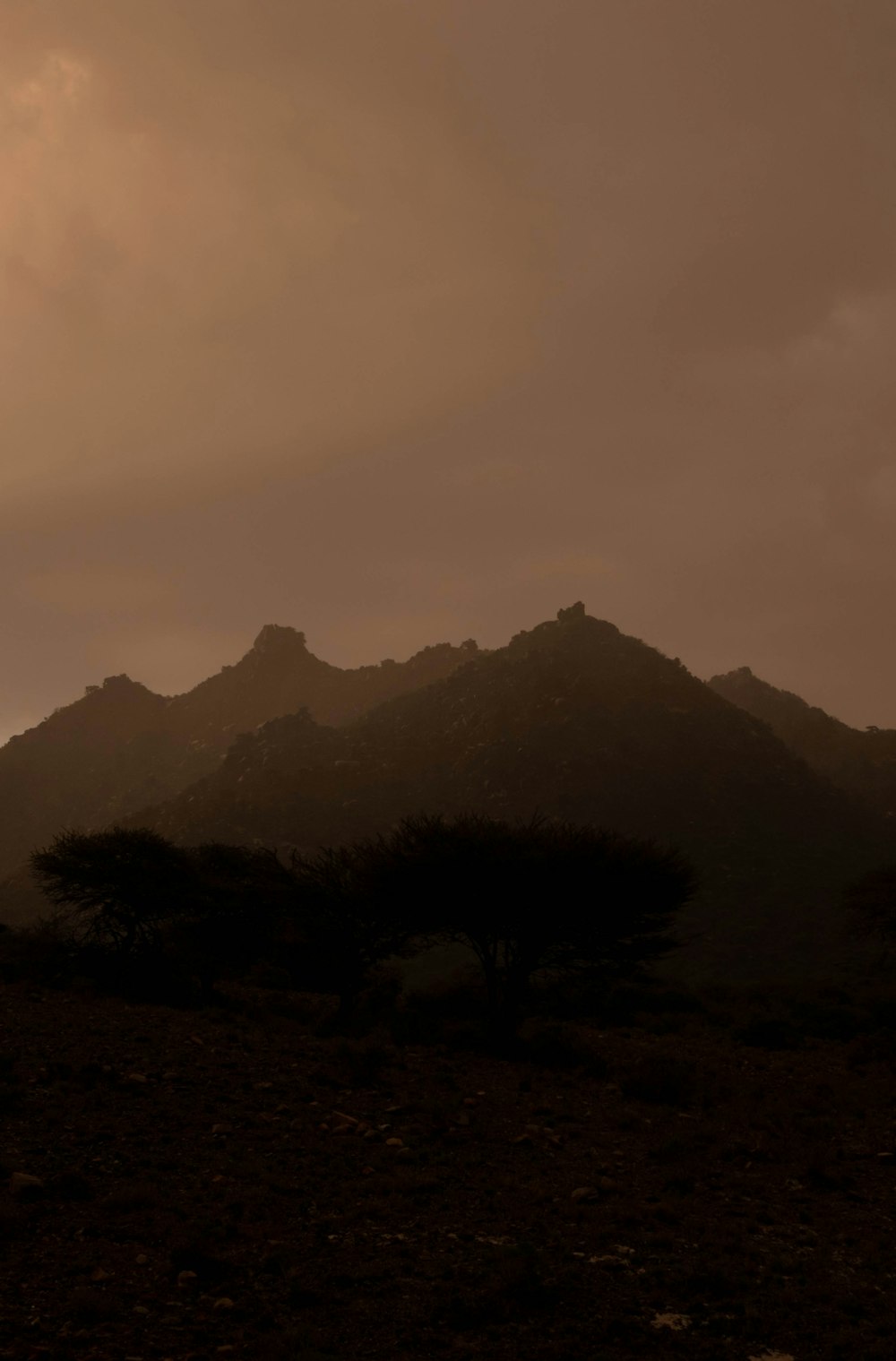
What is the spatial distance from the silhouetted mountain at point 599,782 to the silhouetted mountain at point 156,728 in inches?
1758

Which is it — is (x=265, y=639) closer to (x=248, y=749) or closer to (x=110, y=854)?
(x=248, y=749)

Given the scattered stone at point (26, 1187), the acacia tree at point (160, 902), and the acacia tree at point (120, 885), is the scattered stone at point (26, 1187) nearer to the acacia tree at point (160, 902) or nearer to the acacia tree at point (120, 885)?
the acacia tree at point (160, 902)

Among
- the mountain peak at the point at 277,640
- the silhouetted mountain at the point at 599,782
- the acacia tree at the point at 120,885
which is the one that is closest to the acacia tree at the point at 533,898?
the acacia tree at the point at 120,885

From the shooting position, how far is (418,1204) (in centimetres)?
1423

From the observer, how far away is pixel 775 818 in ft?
275

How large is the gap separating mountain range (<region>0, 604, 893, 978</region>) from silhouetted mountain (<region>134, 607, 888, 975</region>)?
0.20m

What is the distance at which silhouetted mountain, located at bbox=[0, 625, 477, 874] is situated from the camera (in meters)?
150

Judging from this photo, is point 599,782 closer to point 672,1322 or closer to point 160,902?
point 160,902

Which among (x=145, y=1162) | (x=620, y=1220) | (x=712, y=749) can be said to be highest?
(x=712, y=749)

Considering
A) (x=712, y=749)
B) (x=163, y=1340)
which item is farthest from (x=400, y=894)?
(x=712, y=749)

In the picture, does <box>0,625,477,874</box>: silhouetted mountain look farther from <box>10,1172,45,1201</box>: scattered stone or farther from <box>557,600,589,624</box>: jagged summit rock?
<box>10,1172,45,1201</box>: scattered stone

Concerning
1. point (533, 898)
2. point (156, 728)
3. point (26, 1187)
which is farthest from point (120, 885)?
point (156, 728)

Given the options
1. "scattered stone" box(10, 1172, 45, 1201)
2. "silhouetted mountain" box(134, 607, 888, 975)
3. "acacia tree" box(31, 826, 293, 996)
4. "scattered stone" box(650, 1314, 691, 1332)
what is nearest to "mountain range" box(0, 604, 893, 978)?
"silhouetted mountain" box(134, 607, 888, 975)

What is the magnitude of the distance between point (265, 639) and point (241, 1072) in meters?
173
